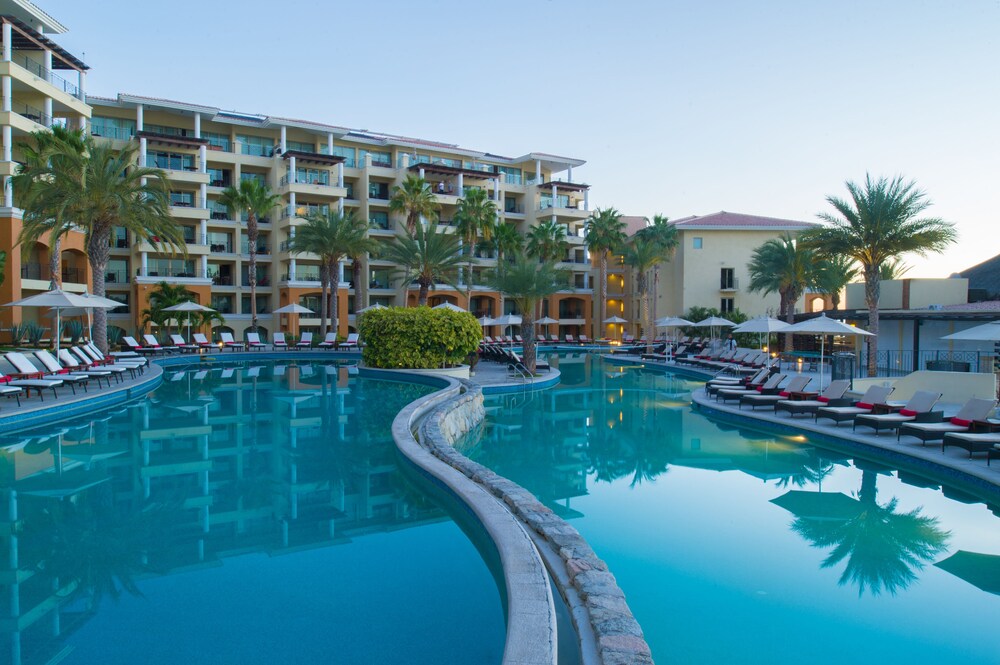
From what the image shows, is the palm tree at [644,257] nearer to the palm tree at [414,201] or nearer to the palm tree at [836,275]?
the palm tree at [836,275]

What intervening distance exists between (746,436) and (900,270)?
28104 mm

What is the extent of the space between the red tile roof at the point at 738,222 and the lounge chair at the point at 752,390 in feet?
92.7

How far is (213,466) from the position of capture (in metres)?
10.4

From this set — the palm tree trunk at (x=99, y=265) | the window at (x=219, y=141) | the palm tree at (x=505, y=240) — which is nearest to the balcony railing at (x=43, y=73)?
the palm tree trunk at (x=99, y=265)

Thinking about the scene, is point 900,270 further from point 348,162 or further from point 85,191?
point 85,191

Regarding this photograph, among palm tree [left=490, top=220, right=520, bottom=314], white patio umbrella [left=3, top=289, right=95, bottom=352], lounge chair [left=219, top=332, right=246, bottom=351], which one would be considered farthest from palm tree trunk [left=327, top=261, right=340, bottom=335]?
white patio umbrella [left=3, top=289, right=95, bottom=352]

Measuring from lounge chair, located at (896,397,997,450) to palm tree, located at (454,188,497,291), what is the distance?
32.2 metres

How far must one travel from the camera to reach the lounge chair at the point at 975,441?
10.5 meters

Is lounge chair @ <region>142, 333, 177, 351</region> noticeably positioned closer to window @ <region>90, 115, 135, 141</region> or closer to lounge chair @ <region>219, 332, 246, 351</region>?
lounge chair @ <region>219, 332, 246, 351</region>

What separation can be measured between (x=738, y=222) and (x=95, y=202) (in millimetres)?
36576

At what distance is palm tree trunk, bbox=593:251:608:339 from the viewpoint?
49.1 meters

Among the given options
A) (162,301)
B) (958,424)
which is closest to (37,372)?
(958,424)

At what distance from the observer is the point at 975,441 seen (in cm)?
1064

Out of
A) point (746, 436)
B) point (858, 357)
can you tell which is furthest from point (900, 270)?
point (746, 436)
